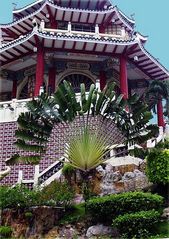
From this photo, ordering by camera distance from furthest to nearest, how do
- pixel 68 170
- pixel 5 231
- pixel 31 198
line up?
pixel 68 170
pixel 31 198
pixel 5 231

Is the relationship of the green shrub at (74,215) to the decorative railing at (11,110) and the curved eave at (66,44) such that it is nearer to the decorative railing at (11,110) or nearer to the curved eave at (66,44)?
the decorative railing at (11,110)

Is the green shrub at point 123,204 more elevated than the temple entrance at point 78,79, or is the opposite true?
the temple entrance at point 78,79

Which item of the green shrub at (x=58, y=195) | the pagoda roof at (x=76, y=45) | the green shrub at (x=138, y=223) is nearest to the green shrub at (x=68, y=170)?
the green shrub at (x=58, y=195)

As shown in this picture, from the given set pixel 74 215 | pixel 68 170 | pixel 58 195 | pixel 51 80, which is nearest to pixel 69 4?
pixel 51 80

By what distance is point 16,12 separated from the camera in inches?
1040

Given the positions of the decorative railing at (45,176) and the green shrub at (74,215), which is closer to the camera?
the green shrub at (74,215)

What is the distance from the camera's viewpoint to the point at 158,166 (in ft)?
43.5

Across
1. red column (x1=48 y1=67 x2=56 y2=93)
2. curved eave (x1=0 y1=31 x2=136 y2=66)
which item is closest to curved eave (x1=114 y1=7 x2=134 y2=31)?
curved eave (x1=0 y1=31 x2=136 y2=66)

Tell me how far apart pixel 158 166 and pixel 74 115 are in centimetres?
351

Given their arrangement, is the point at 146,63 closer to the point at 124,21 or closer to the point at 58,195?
the point at 124,21

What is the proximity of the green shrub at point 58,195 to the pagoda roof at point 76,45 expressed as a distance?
932 centimetres

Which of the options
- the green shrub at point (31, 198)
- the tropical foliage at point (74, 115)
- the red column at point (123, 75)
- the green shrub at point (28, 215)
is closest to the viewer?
the green shrub at point (28, 215)

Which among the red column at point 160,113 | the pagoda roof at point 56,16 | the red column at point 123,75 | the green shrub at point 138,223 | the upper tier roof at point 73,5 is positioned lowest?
the green shrub at point 138,223

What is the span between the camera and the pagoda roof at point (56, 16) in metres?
24.7
